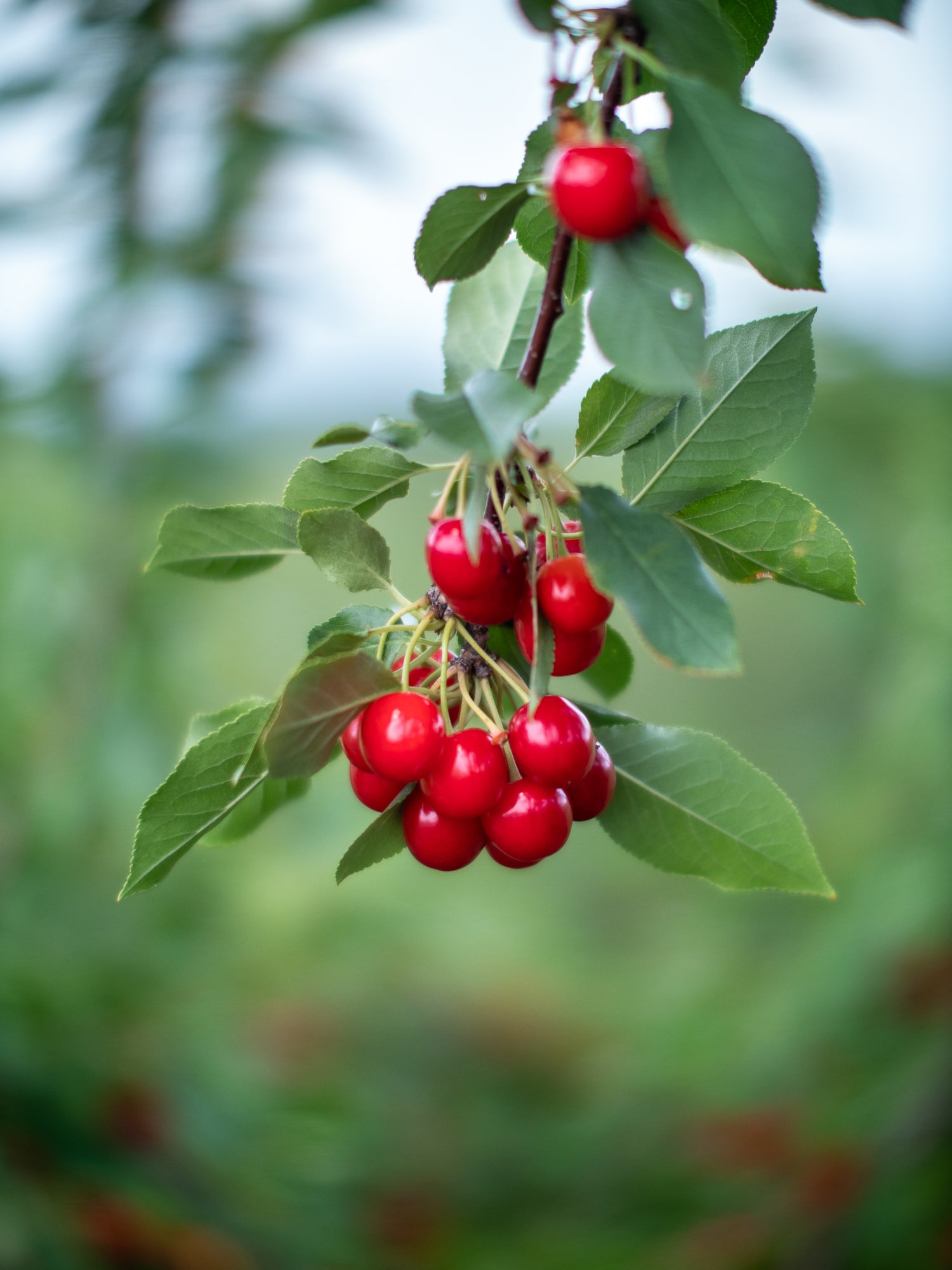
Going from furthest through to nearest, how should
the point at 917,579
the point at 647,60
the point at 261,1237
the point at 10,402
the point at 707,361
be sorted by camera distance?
the point at 917,579
the point at 10,402
the point at 261,1237
the point at 707,361
the point at 647,60

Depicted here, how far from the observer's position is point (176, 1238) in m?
1.25

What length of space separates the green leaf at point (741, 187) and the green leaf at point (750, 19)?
0.10m

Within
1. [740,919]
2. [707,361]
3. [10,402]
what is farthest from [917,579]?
[707,361]

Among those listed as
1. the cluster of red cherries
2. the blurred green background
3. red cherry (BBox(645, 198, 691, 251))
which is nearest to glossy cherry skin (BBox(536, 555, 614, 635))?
the cluster of red cherries

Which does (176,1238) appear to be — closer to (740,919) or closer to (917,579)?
(917,579)

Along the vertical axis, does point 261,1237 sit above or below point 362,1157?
above

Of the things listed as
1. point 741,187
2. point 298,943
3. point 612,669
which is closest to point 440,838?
point 612,669

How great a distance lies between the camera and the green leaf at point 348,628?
34 cm

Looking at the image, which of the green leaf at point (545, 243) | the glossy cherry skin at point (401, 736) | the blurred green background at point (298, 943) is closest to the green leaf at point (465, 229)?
the green leaf at point (545, 243)

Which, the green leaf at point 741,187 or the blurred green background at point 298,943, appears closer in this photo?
the green leaf at point 741,187

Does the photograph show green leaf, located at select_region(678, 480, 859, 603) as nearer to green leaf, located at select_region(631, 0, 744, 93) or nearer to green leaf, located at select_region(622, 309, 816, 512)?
green leaf, located at select_region(622, 309, 816, 512)

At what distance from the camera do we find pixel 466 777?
355mm

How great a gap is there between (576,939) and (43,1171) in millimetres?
2855

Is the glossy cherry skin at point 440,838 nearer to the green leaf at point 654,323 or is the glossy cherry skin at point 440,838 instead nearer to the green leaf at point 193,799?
the green leaf at point 193,799
